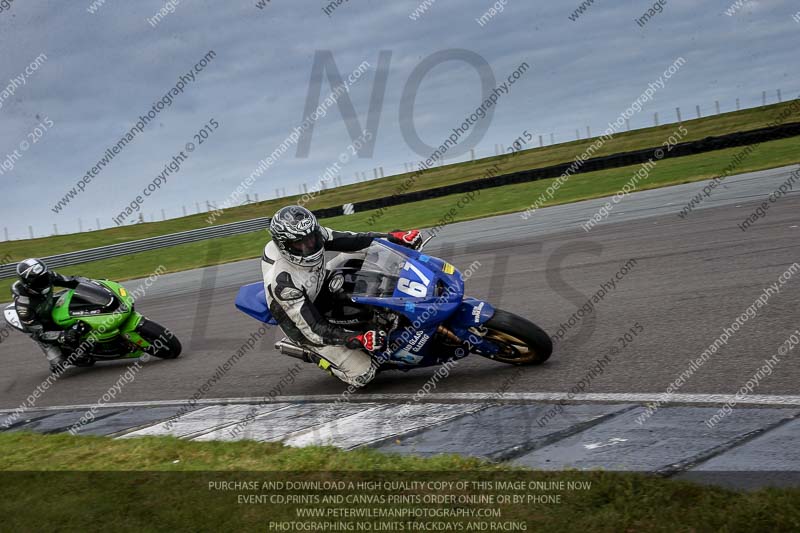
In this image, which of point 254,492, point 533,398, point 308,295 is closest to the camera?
point 254,492

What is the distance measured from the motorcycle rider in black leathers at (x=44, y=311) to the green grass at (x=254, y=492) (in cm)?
402

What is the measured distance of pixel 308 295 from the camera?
7.14m

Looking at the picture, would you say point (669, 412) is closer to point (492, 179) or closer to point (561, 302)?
point (561, 302)

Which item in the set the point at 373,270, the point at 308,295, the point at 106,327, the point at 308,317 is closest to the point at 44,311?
the point at 106,327

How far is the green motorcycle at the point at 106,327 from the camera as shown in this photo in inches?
402

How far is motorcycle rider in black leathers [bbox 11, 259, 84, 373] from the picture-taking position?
33.3 feet

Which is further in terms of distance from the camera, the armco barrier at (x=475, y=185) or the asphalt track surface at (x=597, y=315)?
the armco barrier at (x=475, y=185)

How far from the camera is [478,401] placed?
6285mm

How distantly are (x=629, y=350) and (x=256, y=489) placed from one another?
374cm

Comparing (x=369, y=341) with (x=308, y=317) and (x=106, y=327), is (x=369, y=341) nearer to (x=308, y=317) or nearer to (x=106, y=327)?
(x=308, y=317)

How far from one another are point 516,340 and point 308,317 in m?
1.81

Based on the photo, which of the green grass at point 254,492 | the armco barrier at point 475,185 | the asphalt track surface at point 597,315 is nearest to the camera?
the green grass at point 254,492

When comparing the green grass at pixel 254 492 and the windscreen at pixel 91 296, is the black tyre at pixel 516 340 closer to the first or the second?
the green grass at pixel 254 492

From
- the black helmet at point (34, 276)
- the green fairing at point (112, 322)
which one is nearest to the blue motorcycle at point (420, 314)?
the green fairing at point (112, 322)
